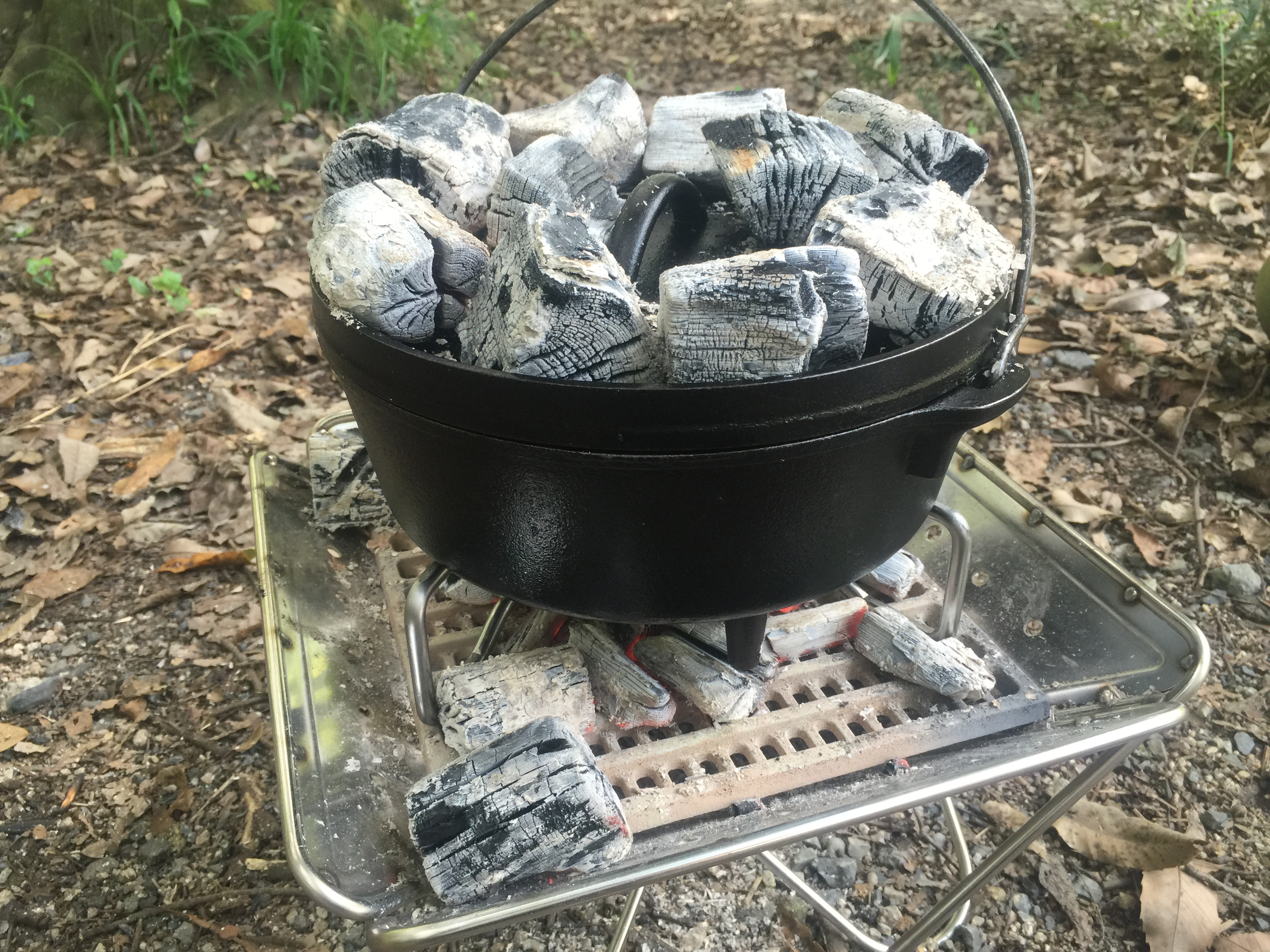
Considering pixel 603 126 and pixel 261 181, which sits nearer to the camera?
pixel 603 126

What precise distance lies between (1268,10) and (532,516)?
371 centimetres

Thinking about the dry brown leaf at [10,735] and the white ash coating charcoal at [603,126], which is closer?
the white ash coating charcoal at [603,126]

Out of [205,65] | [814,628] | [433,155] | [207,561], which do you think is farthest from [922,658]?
[205,65]

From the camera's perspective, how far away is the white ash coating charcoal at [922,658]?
118 centimetres

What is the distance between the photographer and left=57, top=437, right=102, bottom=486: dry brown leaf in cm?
224

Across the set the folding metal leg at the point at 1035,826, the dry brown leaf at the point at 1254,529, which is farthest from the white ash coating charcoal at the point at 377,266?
the dry brown leaf at the point at 1254,529

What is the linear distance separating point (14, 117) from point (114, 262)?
3.11 feet

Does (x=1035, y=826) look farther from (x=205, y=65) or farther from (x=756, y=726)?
(x=205, y=65)

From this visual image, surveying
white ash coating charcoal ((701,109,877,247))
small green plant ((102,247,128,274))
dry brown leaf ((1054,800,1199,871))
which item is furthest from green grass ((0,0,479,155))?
dry brown leaf ((1054,800,1199,871))

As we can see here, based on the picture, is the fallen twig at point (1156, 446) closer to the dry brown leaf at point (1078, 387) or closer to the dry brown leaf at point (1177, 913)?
the dry brown leaf at point (1078, 387)

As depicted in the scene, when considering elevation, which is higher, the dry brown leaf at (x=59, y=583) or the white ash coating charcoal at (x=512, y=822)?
the white ash coating charcoal at (x=512, y=822)

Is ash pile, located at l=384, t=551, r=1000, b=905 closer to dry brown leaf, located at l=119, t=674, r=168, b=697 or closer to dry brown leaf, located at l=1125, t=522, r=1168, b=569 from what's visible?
dry brown leaf, located at l=119, t=674, r=168, b=697

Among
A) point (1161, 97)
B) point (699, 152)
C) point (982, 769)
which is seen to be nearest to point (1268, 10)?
point (1161, 97)

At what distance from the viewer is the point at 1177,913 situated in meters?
1.44
